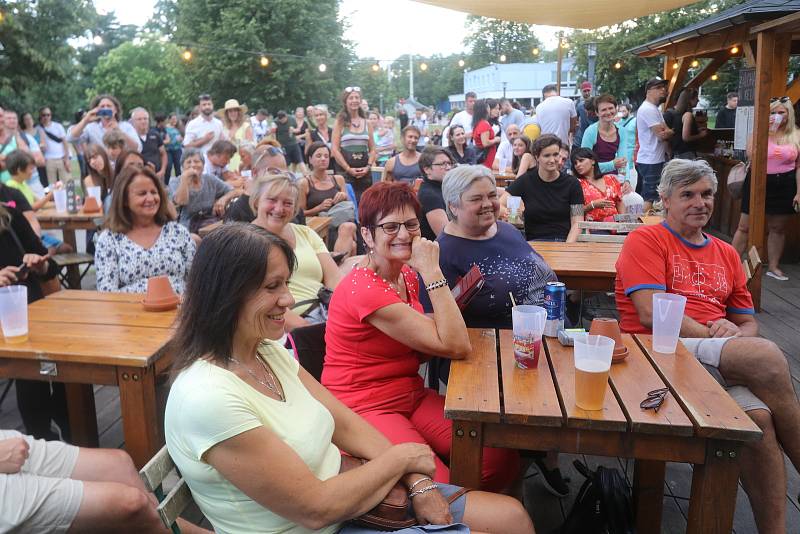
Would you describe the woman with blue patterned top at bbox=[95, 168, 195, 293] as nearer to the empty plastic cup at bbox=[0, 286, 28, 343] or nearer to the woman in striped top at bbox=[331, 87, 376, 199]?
the empty plastic cup at bbox=[0, 286, 28, 343]

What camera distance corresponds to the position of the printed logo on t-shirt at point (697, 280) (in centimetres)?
265

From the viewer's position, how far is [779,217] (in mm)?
5879

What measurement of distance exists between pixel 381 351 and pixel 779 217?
5.21 meters

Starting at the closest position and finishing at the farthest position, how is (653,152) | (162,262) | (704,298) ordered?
1. (704,298)
2. (162,262)
3. (653,152)

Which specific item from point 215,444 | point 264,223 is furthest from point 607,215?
point 215,444

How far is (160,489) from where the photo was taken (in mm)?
1458

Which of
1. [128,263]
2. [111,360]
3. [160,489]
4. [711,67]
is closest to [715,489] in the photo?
[160,489]

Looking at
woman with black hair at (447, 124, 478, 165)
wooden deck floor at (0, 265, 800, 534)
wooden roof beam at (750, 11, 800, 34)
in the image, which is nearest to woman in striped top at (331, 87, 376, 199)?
woman with black hair at (447, 124, 478, 165)

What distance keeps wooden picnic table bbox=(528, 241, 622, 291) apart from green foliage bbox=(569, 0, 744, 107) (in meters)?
19.0

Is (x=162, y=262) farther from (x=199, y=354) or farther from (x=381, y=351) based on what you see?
(x=199, y=354)

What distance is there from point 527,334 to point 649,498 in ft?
2.66

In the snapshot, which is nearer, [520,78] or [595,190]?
[595,190]

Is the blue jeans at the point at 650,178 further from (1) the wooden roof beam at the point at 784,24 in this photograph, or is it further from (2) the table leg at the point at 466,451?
(2) the table leg at the point at 466,451

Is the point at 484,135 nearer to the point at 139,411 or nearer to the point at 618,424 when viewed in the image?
the point at 139,411
